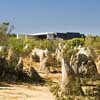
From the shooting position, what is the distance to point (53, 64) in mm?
17172

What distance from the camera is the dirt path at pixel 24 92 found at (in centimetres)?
898

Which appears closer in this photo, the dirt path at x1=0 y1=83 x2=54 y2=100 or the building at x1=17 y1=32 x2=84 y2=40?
the dirt path at x1=0 y1=83 x2=54 y2=100

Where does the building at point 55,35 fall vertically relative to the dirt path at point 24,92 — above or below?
above

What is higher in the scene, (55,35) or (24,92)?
(55,35)

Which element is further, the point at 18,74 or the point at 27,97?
the point at 18,74

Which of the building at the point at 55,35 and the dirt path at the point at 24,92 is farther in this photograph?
the building at the point at 55,35

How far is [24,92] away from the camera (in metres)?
9.80

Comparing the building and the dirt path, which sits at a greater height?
the building

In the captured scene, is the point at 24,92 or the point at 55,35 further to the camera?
the point at 55,35

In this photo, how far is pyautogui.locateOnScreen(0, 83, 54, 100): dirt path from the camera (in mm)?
8984

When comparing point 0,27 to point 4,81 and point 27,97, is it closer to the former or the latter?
point 4,81

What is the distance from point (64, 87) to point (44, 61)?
23.6ft

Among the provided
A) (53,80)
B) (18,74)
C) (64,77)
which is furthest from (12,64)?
(64,77)

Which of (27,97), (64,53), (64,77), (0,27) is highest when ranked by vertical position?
(0,27)
